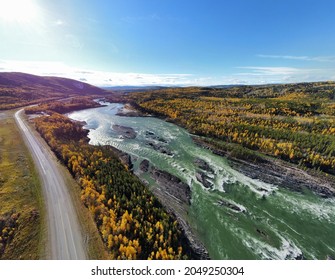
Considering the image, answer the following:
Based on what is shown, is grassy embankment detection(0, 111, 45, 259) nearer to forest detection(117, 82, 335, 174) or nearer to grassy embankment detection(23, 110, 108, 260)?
grassy embankment detection(23, 110, 108, 260)

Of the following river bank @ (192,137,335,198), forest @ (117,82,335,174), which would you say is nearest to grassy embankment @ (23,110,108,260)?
river bank @ (192,137,335,198)

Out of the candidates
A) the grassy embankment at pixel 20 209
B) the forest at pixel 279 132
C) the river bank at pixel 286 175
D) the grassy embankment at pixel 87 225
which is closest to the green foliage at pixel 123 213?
the grassy embankment at pixel 87 225

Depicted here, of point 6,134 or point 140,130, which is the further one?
point 140,130

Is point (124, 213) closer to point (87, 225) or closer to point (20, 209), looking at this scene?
point (87, 225)

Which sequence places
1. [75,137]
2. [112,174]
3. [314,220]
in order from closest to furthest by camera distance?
1. [314,220]
2. [112,174]
3. [75,137]

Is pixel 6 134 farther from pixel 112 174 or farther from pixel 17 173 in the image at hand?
pixel 112 174

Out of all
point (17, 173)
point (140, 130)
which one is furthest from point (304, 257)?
point (140, 130)
